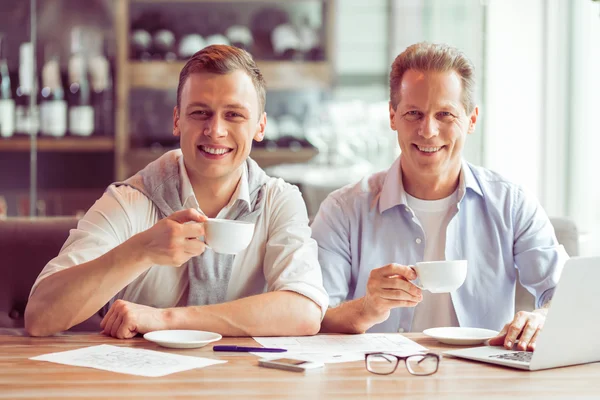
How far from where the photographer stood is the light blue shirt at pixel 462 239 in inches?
86.4

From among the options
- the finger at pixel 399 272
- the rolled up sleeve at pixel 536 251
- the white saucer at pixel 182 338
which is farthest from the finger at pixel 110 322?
the rolled up sleeve at pixel 536 251

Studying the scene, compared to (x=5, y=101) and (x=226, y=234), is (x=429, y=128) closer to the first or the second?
(x=226, y=234)

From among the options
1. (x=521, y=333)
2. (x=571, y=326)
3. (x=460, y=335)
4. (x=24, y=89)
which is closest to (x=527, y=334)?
(x=521, y=333)

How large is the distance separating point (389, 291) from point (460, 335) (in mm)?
176

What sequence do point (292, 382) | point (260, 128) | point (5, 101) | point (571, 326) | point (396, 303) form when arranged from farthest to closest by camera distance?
point (5, 101), point (260, 128), point (396, 303), point (571, 326), point (292, 382)

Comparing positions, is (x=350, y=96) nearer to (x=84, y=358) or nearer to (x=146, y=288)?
(x=146, y=288)

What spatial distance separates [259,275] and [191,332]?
405mm

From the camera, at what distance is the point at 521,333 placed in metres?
1.65

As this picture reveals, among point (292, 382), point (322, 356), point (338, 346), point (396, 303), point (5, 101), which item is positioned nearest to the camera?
point (292, 382)

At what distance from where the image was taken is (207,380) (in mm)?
1288

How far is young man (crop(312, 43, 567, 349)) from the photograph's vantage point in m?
2.13

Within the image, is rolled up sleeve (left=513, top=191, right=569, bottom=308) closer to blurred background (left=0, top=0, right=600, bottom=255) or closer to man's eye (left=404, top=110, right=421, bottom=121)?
man's eye (left=404, top=110, right=421, bottom=121)

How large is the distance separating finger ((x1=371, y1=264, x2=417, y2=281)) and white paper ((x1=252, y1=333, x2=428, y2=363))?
0.46 feet

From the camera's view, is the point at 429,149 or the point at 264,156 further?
the point at 264,156
